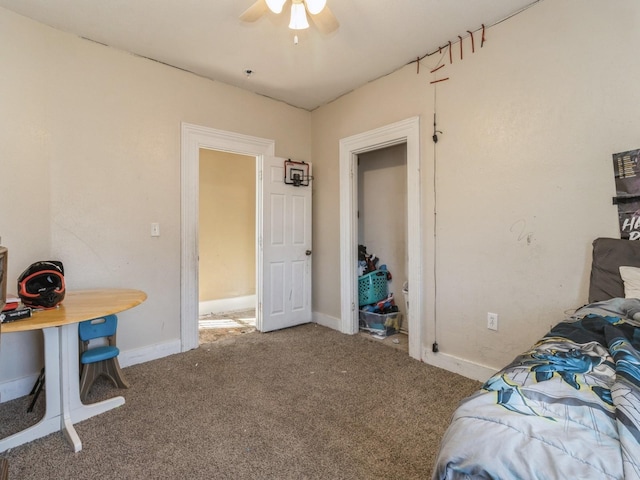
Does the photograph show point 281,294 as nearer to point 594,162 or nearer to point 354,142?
point 354,142

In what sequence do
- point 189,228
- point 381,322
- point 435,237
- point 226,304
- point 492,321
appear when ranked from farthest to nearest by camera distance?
point 226,304
point 381,322
point 189,228
point 435,237
point 492,321

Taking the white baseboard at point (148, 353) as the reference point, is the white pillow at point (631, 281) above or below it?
above

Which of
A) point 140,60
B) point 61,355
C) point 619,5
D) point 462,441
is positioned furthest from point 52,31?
point 619,5

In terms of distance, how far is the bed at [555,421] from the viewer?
58 centimetres

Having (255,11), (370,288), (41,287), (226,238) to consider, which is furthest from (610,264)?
(226,238)

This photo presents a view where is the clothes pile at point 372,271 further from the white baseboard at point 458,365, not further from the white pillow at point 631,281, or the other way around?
the white pillow at point 631,281

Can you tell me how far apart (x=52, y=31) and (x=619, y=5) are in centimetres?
378

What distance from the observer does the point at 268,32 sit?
244cm

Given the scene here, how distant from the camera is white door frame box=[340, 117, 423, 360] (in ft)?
9.35

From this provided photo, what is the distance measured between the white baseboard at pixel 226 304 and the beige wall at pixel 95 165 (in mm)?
1490

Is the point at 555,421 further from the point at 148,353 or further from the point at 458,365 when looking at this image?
the point at 148,353

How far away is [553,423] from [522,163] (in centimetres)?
204

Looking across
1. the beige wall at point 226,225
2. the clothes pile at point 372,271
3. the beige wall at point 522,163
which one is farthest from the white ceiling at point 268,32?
the clothes pile at point 372,271

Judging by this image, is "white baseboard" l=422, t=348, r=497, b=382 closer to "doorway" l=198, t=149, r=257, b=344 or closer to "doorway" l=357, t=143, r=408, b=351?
"doorway" l=357, t=143, r=408, b=351
